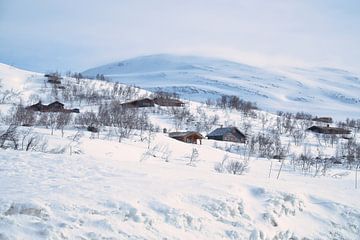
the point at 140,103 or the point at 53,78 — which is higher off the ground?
→ the point at 53,78

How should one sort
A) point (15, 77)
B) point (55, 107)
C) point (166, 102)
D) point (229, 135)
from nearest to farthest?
point (229, 135) < point (55, 107) < point (166, 102) < point (15, 77)

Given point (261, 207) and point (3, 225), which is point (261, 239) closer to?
point (261, 207)

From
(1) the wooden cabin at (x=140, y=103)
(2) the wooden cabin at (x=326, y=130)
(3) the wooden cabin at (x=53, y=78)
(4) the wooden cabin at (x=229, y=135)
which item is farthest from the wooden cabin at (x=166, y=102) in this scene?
(2) the wooden cabin at (x=326, y=130)

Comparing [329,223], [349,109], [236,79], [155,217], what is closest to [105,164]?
[155,217]

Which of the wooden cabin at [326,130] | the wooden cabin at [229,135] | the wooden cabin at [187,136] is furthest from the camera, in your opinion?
the wooden cabin at [326,130]

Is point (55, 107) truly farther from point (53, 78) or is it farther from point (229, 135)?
point (53, 78)

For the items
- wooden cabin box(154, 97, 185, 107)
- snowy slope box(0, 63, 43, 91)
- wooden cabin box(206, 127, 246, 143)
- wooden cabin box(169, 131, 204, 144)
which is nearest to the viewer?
wooden cabin box(169, 131, 204, 144)

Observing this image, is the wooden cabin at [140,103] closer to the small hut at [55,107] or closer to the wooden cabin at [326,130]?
the small hut at [55,107]

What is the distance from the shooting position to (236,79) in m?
188

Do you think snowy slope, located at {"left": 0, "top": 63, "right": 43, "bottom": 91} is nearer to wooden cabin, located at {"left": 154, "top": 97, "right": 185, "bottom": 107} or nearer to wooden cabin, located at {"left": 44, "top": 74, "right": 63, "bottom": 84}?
wooden cabin, located at {"left": 44, "top": 74, "right": 63, "bottom": 84}

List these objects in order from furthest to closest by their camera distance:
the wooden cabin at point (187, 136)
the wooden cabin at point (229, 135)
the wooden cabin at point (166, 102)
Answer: the wooden cabin at point (166, 102) < the wooden cabin at point (229, 135) < the wooden cabin at point (187, 136)

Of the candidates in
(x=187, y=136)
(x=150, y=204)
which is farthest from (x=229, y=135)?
(x=150, y=204)

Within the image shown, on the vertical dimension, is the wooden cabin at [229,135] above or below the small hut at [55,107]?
below

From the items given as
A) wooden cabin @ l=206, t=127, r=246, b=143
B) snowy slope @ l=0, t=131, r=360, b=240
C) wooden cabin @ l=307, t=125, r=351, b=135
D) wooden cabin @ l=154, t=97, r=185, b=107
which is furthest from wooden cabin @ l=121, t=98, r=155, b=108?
snowy slope @ l=0, t=131, r=360, b=240
